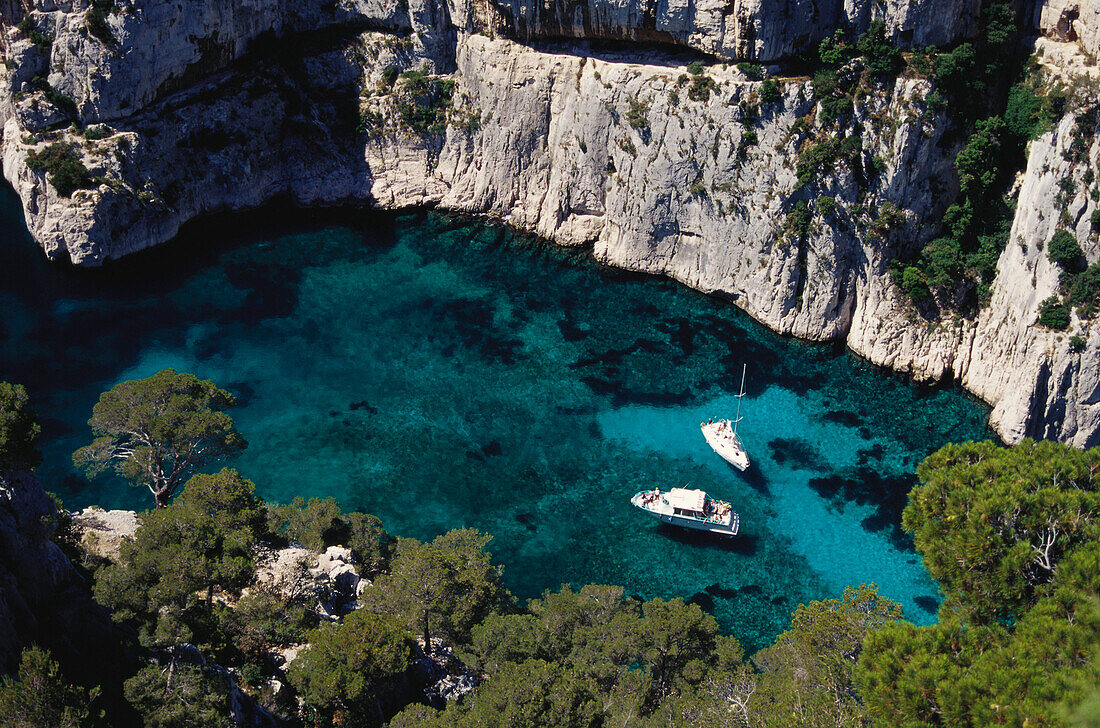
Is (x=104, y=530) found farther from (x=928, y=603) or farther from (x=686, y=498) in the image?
(x=928, y=603)

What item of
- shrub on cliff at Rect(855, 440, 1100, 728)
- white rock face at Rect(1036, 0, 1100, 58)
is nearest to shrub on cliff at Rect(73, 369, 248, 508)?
shrub on cliff at Rect(855, 440, 1100, 728)

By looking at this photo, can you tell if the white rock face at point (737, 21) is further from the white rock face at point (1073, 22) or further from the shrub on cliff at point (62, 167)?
the shrub on cliff at point (62, 167)

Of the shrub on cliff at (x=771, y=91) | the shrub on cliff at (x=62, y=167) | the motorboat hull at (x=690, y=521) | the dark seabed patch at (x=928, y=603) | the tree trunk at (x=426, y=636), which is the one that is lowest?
the dark seabed patch at (x=928, y=603)

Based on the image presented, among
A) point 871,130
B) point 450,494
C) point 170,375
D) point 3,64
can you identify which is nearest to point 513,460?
point 450,494

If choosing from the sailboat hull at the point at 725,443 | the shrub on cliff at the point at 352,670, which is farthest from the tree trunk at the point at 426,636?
the sailboat hull at the point at 725,443

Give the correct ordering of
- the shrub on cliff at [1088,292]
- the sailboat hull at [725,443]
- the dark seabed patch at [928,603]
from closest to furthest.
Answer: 1. the dark seabed patch at [928,603]
2. the shrub on cliff at [1088,292]
3. the sailboat hull at [725,443]

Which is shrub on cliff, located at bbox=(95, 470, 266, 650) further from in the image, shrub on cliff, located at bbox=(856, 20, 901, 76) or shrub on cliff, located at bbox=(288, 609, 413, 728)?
shrub on cliff, located at bbox=(856, 20, 901, 76)

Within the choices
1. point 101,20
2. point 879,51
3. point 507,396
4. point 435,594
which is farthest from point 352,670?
point 101,20
